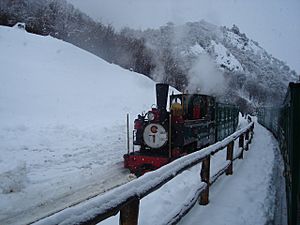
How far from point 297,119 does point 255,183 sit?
9.78ft

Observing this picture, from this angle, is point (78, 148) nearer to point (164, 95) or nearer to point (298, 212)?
point (164, 95)

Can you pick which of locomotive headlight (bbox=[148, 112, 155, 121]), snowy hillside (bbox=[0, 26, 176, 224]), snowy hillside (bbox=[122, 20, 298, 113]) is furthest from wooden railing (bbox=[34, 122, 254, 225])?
snowy hillside (bbox=[122, 20, 298, 113])

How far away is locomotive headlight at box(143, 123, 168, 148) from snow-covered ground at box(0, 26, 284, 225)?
116cm

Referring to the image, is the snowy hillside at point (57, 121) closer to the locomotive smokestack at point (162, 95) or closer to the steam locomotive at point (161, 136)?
the steam locomotive at point (161, 136)

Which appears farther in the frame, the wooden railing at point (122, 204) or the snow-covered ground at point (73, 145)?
the snow-covered ground at point (73, 145)

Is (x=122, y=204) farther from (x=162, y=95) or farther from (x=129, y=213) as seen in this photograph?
(x=162, y=95)

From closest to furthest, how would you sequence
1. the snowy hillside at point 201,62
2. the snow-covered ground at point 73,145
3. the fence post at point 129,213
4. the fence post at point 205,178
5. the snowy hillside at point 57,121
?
the fence post at point 129,213
the fence post at point 205,178
the snow-covered ground at point 73,145
the snowy hillside at point 57,121
the snowy hillside at point 201,62

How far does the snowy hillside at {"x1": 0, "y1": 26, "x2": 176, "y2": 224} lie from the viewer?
6648 mm

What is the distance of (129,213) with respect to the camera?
2.72 metres

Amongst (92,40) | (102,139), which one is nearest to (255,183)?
(102,139)

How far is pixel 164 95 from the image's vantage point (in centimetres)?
912

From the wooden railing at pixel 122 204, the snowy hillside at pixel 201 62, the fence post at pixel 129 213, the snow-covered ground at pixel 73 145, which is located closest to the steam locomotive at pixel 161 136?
the snow-covered ground at pixel 73 145

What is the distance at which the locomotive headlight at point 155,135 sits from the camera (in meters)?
8.87

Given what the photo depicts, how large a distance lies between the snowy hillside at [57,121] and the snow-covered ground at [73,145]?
1.0 inches
